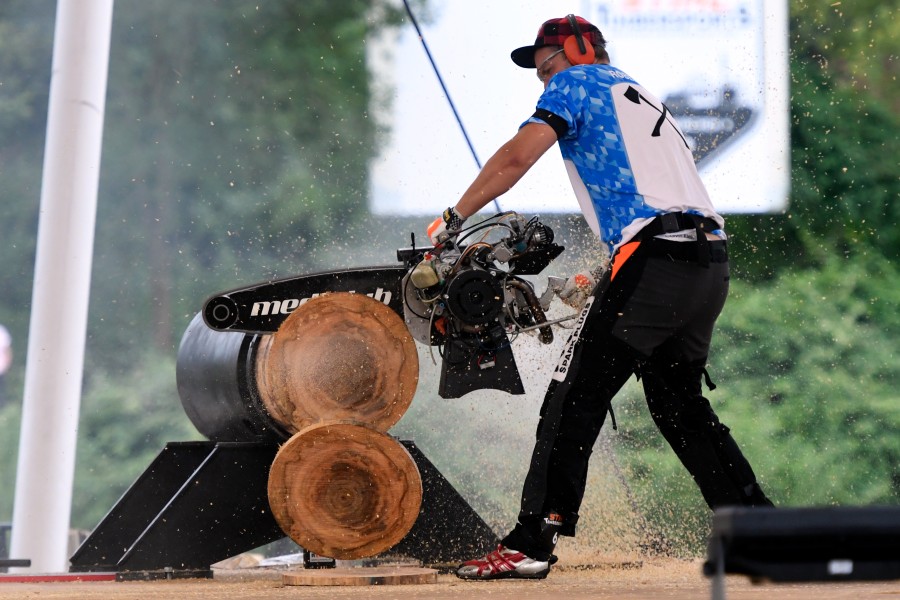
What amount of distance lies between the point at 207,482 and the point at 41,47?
9370 mm

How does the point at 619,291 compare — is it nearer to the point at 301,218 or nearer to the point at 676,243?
the point at 676,243

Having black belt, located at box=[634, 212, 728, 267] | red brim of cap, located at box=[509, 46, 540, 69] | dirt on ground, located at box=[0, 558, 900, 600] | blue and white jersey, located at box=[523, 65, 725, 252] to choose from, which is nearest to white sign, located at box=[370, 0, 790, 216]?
red brim of cap, located at box=[509, 46, 540, 69]

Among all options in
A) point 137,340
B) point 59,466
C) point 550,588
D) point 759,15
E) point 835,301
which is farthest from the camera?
point 137,340

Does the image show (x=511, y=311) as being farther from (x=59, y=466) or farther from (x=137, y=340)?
(x=137, y=340)

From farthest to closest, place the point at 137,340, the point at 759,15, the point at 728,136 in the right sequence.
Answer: the point at 137,340
the point at 759,15
the point at 728,136

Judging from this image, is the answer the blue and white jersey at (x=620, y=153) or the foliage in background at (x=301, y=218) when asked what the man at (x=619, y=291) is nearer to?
the blue and white jersey at (x=620, y=153)

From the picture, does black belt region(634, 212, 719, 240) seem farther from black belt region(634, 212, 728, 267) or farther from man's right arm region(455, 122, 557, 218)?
man's right arm region(455, 122, 557, 218)

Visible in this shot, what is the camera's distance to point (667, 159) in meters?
3.49

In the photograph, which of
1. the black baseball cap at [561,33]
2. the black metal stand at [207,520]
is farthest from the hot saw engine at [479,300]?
the black baseball cap at [561,33]

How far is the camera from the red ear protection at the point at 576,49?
373 cm

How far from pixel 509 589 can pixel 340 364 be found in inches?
37.4

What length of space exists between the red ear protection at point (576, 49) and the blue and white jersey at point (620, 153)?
169 mm

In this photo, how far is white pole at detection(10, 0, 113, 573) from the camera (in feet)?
18.8

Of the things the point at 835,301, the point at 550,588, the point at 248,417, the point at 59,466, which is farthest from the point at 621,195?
the point at 835,301
